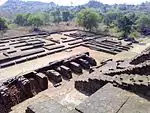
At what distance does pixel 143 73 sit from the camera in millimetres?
13352

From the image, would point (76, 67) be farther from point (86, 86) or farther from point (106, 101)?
point (106, 101)

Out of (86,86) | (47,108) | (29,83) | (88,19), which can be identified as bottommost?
(29,83)

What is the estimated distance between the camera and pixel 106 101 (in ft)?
32.6

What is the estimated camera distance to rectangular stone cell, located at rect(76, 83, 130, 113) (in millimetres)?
9305

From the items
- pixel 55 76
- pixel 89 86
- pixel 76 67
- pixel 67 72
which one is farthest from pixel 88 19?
pixel 89 86

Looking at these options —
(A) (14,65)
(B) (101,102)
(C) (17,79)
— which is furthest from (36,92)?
(A) (14,65)

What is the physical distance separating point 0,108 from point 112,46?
A: 922 inches

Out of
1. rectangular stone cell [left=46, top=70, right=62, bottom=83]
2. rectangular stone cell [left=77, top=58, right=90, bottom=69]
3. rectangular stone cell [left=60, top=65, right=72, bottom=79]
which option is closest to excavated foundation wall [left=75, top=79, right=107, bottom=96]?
rectangular stone cell [left=46, top=70, right=62, bottom=83]

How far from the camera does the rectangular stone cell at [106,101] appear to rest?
9305mm

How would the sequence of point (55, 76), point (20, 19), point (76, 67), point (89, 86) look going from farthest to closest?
point (20, 19)
point (76, 67)
point (55, 76)
point (89, 86)

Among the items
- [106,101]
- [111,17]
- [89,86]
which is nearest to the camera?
[106,101]

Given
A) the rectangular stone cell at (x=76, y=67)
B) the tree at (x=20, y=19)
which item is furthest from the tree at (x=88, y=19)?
the rectangular stone cell at (x=76, y=67)

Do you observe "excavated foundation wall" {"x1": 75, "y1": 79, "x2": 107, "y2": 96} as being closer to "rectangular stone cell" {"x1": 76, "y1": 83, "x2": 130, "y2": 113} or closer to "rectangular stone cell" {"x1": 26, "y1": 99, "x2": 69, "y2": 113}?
"rectangular stone cell" {"x1": 76, "y1": 83, "x2": 130, "y2": 113}

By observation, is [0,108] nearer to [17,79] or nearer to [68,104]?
[17,79]
